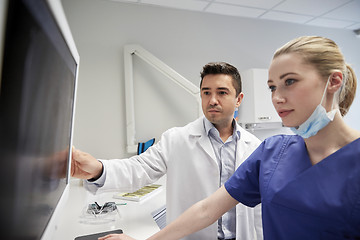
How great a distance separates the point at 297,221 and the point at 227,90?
0.84 metres

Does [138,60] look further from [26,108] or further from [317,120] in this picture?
[26,108]

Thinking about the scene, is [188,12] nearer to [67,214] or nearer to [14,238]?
[67,214]

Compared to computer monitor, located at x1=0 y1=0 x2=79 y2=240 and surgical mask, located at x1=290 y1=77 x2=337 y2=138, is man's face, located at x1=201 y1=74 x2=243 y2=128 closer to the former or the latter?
surgical mask, located at x1=290 y1=77 x2=337 y2=138

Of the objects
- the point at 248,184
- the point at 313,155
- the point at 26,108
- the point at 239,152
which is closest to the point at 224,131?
the point at 239,152

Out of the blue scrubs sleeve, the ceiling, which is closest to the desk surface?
the blue scrubs sleeve

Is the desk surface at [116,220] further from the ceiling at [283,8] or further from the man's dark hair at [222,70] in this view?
the ceiling at [283,8]

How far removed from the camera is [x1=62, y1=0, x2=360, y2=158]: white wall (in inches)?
92.6

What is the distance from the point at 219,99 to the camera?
4.49ft

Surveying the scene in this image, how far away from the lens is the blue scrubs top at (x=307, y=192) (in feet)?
1.98

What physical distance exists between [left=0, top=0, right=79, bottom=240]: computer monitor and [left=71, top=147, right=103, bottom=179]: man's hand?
55 centimetres

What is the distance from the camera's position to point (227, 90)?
1376mm

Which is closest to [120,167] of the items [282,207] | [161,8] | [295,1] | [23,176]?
[282,207]

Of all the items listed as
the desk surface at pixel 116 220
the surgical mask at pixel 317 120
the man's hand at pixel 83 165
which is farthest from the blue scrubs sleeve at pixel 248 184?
the man's hand at pixel 83 165

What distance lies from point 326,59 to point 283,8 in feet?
8.15
